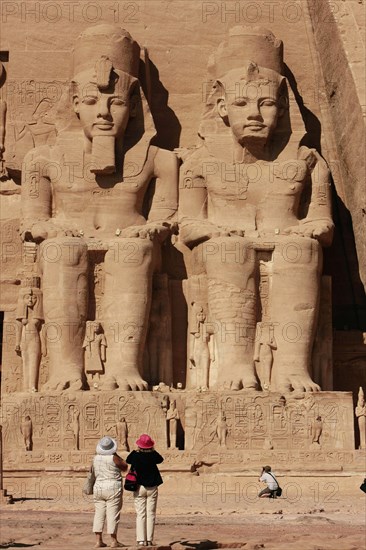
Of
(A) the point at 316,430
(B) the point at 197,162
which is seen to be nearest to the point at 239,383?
(A) the point at 316,430

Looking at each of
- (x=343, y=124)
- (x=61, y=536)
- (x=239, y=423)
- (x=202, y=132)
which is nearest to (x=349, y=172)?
(x=343, y=124)

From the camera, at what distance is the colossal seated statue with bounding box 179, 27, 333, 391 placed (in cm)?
1583

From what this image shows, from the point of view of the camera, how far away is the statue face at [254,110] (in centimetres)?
1630

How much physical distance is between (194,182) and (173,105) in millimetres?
1440

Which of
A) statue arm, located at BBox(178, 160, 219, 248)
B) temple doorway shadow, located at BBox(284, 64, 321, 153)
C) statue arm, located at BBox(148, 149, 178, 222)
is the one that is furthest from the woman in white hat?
temple doorway shadow, located at BBox(284, 64, 321, 153)

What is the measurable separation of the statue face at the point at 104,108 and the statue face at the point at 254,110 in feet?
3.84

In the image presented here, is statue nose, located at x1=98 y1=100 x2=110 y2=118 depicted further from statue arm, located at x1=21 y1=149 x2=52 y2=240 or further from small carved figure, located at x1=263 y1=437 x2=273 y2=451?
small carved figure, located at x1=263 y1=437 x2=273 y2=451

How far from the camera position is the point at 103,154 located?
16219mm

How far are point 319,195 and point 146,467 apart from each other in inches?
265

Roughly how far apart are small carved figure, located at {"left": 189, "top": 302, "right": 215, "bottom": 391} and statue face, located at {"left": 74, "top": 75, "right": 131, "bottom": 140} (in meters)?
2.12

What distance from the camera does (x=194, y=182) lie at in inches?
653

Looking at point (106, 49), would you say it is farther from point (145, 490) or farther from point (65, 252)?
point (145, 490)

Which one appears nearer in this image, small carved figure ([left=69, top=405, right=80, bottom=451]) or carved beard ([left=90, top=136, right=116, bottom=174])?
small carved figure ([left=69, top=405, right=80, bottom=451])

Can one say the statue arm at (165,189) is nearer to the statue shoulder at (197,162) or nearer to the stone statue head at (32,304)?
the statue shoulder at (197,162)
